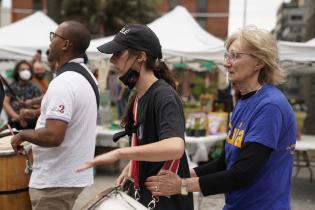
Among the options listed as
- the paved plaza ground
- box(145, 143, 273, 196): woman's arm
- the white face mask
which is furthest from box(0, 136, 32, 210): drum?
the white face mask

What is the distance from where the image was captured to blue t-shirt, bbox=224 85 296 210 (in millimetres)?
1525

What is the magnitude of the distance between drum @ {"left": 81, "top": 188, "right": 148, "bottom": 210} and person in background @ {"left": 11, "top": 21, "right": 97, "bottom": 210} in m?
0.71

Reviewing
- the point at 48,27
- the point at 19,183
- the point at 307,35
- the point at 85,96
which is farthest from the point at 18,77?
the point at 307,35

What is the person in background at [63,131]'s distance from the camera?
7.51ft

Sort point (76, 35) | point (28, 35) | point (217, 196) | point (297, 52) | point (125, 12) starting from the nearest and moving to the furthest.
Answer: point (76, 35)
point (217, 196)
point (297, 52)
point (28, 35)
point (125, 12)

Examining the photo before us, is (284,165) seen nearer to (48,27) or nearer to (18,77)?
(18,77)

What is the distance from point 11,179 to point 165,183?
5.31 feet

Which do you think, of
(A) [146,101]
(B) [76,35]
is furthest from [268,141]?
(B) [76,35]

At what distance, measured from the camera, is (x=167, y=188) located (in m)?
1.57

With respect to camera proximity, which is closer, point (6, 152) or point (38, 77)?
point (6, 152)

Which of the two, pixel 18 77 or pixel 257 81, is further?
pixel 18 77

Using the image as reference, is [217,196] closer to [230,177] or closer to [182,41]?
[182,41]

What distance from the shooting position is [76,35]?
8.39ft

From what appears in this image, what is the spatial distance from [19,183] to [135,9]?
29471 mm
